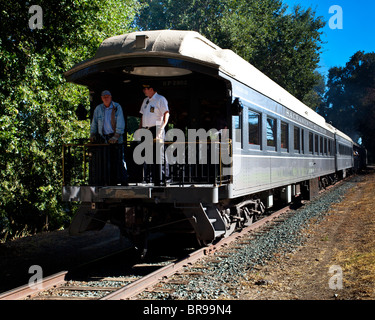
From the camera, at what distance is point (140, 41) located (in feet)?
22.7

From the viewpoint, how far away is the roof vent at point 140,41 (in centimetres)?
689

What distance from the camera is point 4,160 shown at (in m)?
10.5

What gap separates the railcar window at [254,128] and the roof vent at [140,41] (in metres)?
2.73

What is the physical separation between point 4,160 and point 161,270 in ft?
20.4

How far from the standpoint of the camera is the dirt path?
5.24 m

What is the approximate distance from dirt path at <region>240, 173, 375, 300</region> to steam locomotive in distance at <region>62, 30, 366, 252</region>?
1267 mm

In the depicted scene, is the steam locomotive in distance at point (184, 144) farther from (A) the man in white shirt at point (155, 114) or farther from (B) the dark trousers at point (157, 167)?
(A) the man in white shirt at point (155, 114)

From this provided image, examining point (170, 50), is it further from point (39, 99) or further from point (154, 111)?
point (39, 99)

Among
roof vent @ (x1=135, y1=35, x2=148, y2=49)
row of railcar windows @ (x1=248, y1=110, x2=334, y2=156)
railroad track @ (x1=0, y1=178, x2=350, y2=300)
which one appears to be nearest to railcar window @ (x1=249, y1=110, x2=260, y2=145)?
row of railcar windows @ (x1=248, y1=110, x2=334, y2=156)

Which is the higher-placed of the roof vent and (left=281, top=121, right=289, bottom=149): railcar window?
the roof vent

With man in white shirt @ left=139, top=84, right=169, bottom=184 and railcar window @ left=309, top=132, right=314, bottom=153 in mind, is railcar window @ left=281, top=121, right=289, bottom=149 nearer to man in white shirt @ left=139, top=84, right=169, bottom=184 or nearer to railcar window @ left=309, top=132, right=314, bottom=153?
railcar window @ left=309, top=132, right=314, bottom=153

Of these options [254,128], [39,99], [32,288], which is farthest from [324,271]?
[39,99]
